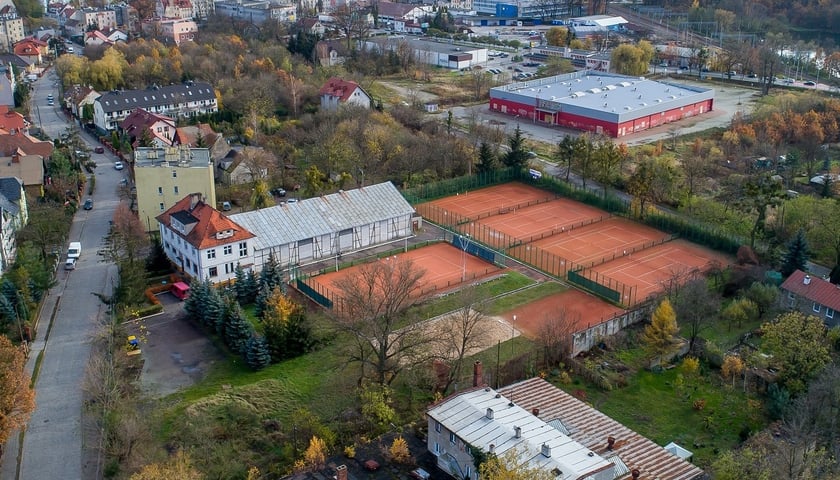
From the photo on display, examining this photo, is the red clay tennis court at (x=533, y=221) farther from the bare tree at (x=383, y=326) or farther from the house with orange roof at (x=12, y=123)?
the house with orange roof at (x=12, y=123)

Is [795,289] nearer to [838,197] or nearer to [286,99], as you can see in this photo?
[838,197]

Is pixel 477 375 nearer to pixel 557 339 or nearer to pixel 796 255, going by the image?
pixel 557 339

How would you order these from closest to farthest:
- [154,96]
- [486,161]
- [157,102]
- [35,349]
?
[35,349]
[486,161]
[157,102]
[154,96]

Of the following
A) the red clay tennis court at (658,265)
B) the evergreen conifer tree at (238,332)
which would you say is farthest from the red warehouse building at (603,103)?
the evergreen conifer tree at (238,332)

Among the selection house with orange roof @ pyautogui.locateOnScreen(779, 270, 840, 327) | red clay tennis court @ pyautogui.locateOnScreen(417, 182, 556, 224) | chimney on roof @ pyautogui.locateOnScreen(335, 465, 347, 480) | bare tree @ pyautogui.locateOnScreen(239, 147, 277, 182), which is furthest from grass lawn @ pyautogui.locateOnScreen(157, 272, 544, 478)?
bare tree @ pyautogui.locateOnScreen(239, 147, 277, 182)

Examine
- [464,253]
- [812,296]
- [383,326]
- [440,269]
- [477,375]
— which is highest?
[383,326]

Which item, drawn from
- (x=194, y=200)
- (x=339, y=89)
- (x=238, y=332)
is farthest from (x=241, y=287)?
(x=339, y=89)

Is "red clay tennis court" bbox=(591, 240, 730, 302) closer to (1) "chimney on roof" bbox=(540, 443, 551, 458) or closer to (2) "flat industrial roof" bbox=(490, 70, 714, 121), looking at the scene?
(1) "chimney on roof" bbox=(540, 443, 551, 458)
